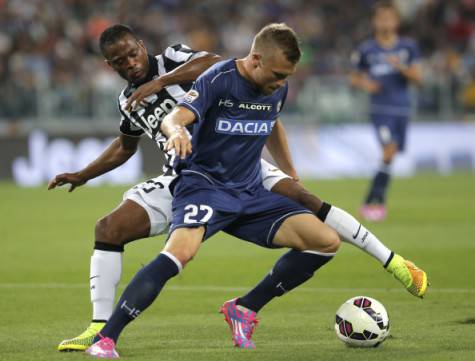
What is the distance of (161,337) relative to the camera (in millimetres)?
6535

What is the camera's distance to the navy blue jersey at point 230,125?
5.95 m

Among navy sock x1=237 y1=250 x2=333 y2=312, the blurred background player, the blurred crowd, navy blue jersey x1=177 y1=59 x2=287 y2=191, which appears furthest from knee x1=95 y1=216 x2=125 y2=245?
the blurred crowd

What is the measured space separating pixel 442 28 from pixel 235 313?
19.7 m

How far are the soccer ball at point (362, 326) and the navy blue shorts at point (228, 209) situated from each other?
0.60 metres

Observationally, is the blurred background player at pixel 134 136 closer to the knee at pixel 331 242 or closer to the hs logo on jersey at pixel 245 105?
the hs logo on jersey at pixel 245 105

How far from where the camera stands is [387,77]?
1441 centimetres

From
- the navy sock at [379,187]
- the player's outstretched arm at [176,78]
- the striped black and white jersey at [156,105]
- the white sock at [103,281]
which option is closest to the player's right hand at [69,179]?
the striped black and white jersey at [156,105]


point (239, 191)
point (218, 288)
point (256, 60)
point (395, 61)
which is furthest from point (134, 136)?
point (395, 61)

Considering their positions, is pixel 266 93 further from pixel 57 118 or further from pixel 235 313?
pixel 57 118

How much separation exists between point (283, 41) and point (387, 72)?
8.77 m

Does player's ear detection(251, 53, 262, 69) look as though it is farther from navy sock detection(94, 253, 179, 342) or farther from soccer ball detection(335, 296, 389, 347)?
soccer ball detection(335, 296, 389, 347)

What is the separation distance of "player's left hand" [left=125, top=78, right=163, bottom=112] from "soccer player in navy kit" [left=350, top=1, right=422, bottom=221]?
7485 millimetres

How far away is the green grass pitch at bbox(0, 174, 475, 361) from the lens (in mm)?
6055

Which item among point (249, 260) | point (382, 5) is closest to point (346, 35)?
point (382, 5)
